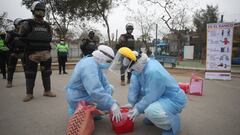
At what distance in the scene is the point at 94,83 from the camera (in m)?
2.92

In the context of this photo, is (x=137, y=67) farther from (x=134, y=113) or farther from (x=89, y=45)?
(x=89, y=45)

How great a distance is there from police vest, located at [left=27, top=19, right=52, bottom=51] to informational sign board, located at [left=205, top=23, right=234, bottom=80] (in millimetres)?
6498

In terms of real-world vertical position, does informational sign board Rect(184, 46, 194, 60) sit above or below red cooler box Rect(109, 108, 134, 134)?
above

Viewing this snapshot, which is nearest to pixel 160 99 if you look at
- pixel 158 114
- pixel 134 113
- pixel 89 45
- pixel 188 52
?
pixel 158 114

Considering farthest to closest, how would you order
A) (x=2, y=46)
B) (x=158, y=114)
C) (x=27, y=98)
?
1. (x=2, y=46)
2. (x=27, y=98)
3. (x=158, y=114)

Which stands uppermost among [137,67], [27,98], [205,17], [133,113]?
[205,17]

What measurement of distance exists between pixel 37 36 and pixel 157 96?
3137 millimetres

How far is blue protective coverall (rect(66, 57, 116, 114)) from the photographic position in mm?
2938

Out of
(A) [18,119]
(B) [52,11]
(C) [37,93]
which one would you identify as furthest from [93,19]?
(A) [18,119]

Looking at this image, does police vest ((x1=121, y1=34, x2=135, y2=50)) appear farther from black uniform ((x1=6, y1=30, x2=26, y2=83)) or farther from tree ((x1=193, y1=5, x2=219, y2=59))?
tree ((x1=193, y1=5, x2=219, y2=59))

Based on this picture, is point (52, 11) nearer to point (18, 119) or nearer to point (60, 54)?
point (60, 54)

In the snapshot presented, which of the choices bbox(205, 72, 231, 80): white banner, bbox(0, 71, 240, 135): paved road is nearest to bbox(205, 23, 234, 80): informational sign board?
bbox(205, 72, 231, 80): white banner

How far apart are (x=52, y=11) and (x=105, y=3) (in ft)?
15.7

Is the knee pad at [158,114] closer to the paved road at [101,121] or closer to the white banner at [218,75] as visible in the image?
the paved road at [101,121]
